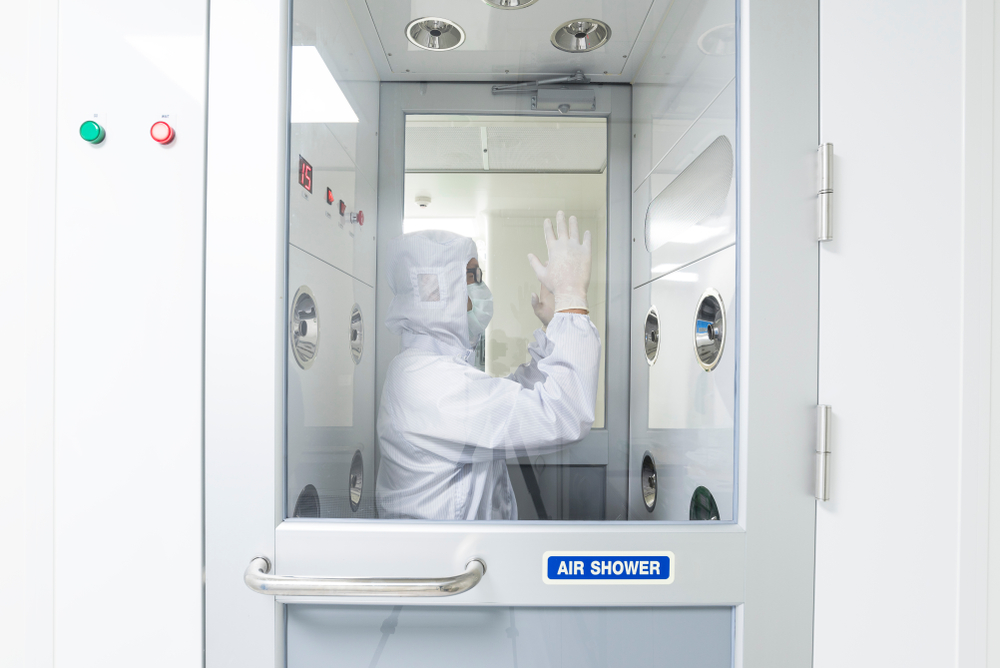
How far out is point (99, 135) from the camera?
2.82ft

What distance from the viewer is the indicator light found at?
2.80ft

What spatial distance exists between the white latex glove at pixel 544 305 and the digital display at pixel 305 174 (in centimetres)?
45

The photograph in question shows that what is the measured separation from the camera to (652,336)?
1.03 meters

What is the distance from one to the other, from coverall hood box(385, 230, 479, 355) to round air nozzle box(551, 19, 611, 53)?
1.40ft

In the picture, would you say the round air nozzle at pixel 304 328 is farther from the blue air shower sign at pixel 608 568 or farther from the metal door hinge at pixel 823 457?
the metal door hinge at pixel 823 457

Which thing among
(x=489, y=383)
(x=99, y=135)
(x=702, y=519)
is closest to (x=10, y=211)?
(x=99, y=135)

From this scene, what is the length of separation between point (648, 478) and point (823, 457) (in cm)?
31

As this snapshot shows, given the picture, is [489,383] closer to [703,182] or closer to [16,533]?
[703,182]

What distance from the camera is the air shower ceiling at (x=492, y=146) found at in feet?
3.17

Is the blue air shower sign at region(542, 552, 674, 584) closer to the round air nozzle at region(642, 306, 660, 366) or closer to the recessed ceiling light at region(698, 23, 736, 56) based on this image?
the round air nozzle at region(642, 306, 660, 366)

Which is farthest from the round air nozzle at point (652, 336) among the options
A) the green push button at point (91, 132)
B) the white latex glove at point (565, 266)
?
the green push button at point (91, 132)

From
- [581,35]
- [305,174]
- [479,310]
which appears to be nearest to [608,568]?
[479,310]

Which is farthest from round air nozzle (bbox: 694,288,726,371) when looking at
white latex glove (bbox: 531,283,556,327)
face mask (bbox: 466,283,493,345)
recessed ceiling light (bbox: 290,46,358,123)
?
recessed ceiling light (bbox: 290,46,358,123)

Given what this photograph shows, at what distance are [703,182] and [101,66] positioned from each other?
1085mm
